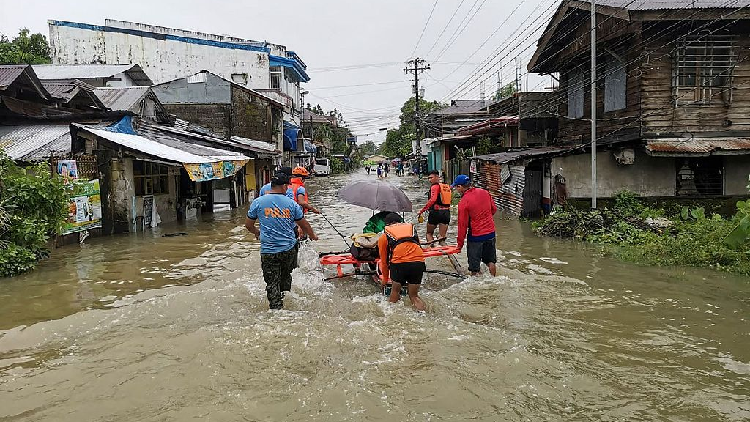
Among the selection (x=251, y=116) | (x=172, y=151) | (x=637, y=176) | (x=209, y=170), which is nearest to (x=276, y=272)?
(x=209, y=170)

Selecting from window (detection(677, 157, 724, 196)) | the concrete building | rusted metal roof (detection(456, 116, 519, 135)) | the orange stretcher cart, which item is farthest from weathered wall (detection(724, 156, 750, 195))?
the concrete building

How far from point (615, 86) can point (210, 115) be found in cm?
2093

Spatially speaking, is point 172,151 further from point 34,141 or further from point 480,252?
point 480,252

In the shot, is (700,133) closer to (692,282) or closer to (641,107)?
(641,107)

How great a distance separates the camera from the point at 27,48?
36.7 m

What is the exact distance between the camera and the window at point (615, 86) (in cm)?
1606

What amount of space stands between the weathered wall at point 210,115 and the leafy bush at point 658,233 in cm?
1986

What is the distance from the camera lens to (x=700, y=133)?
49.5 feet

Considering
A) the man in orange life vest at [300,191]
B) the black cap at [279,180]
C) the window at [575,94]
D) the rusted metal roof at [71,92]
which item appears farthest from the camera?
the window at [575,94]

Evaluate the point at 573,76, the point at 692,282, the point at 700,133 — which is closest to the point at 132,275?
the point at 692,282

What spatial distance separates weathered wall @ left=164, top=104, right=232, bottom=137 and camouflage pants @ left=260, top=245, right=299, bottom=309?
24.0 meters

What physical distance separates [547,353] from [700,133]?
11988mm

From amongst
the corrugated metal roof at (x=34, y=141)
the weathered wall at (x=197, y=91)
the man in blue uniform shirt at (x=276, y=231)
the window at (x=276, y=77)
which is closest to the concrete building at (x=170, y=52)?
the window at (x=276, y=77)

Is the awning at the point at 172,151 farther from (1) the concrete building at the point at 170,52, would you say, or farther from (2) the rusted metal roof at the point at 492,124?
(1) the concrete building at the point at 170,52
